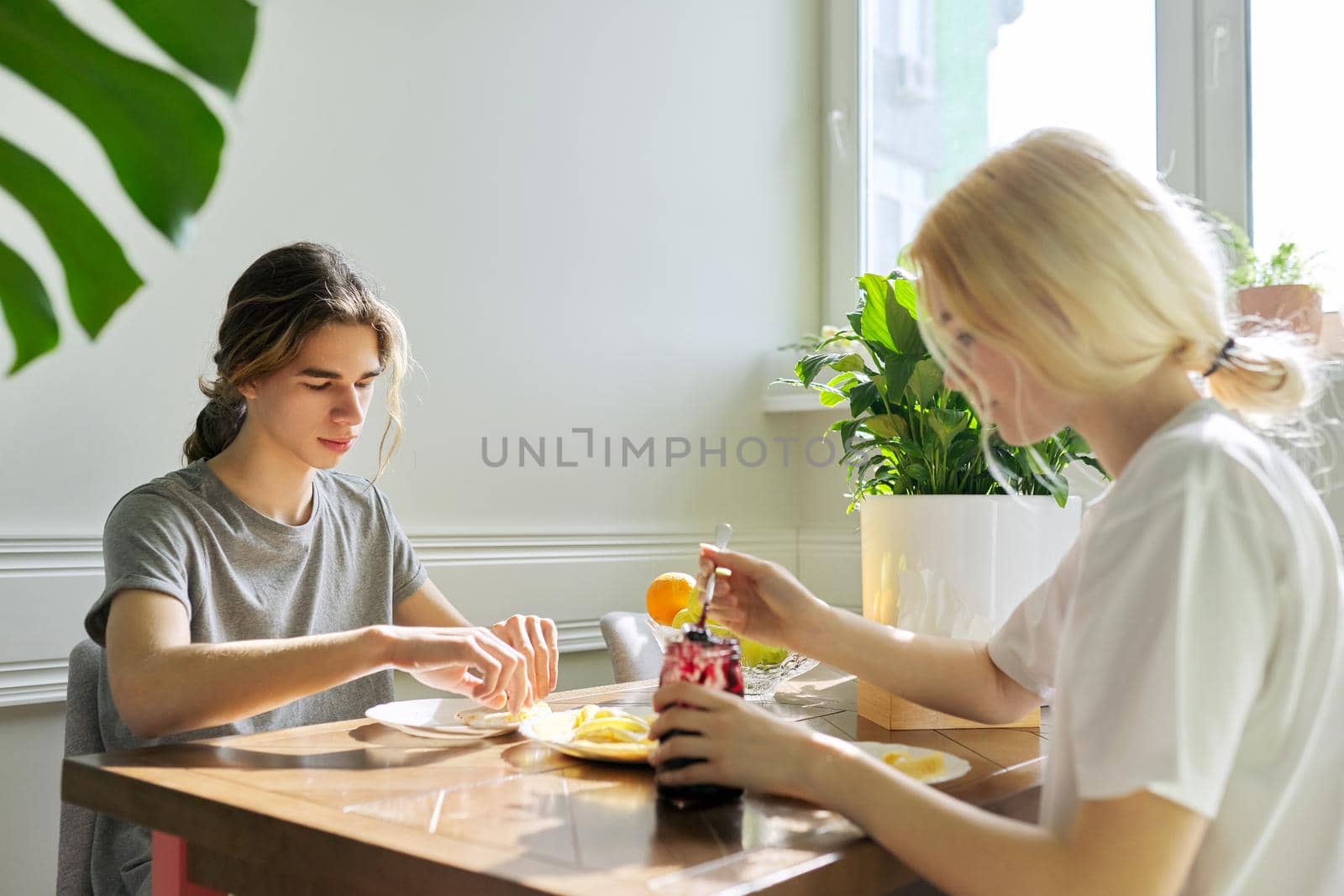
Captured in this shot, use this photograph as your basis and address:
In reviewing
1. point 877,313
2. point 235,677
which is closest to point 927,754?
point 877,313

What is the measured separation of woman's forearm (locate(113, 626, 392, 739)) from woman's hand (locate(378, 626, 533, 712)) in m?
0.02

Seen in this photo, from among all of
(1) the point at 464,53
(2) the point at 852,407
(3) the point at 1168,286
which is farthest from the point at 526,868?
(1) the point at 464,53

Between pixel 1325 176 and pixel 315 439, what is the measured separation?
6.47ft

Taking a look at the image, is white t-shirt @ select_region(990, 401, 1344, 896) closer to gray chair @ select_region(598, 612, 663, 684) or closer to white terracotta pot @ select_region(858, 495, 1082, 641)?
white terracotta pot @ select_region(858, 495, 1082, 641)

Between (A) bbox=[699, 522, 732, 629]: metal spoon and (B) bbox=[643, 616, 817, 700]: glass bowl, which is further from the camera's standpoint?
(B) bbox=[643, 616, 817, 700]: glass bowl

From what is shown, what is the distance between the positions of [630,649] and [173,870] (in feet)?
3.31

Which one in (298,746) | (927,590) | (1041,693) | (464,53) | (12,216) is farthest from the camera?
(464,53)

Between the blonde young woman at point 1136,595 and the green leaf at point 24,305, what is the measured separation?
1.93 feet

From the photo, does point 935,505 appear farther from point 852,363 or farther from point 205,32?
point 205,32

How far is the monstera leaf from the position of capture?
425 millimetres

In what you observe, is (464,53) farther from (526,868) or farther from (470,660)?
(526,868)

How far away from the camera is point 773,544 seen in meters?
3.06

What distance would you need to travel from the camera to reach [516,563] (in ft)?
8.07

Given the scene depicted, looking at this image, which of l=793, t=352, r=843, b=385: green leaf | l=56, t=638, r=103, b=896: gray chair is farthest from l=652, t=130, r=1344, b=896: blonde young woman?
l=56, t=638, r=103, b=896: gray chair
